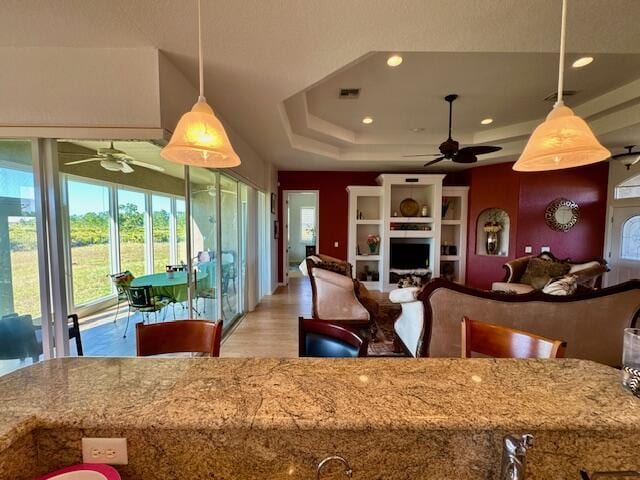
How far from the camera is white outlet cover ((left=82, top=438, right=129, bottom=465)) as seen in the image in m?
0.71

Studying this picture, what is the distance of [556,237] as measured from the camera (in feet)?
17.8

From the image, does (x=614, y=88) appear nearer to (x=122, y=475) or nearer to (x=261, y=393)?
(x=261, y=393)

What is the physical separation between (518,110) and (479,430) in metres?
4.65

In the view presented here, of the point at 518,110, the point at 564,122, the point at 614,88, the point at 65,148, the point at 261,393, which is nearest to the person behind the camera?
the point at 261,393

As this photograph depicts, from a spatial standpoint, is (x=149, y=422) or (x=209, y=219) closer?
(x=149, y=422)

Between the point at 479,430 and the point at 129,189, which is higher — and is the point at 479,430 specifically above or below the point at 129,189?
below

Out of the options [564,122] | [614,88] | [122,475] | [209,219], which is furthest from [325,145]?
[122,475]

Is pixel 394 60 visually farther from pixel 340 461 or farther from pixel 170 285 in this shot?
pixel 170 285

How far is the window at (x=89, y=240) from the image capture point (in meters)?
3.74

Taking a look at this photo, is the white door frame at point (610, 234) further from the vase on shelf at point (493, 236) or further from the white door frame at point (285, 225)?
the white door frame at point (285, 225)

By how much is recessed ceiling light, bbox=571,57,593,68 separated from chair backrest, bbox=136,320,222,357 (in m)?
3.85

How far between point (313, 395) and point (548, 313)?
2.41 meters

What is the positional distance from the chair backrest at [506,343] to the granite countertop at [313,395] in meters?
0.18

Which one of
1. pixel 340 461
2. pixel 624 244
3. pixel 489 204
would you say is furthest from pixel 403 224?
pixel 340 461
